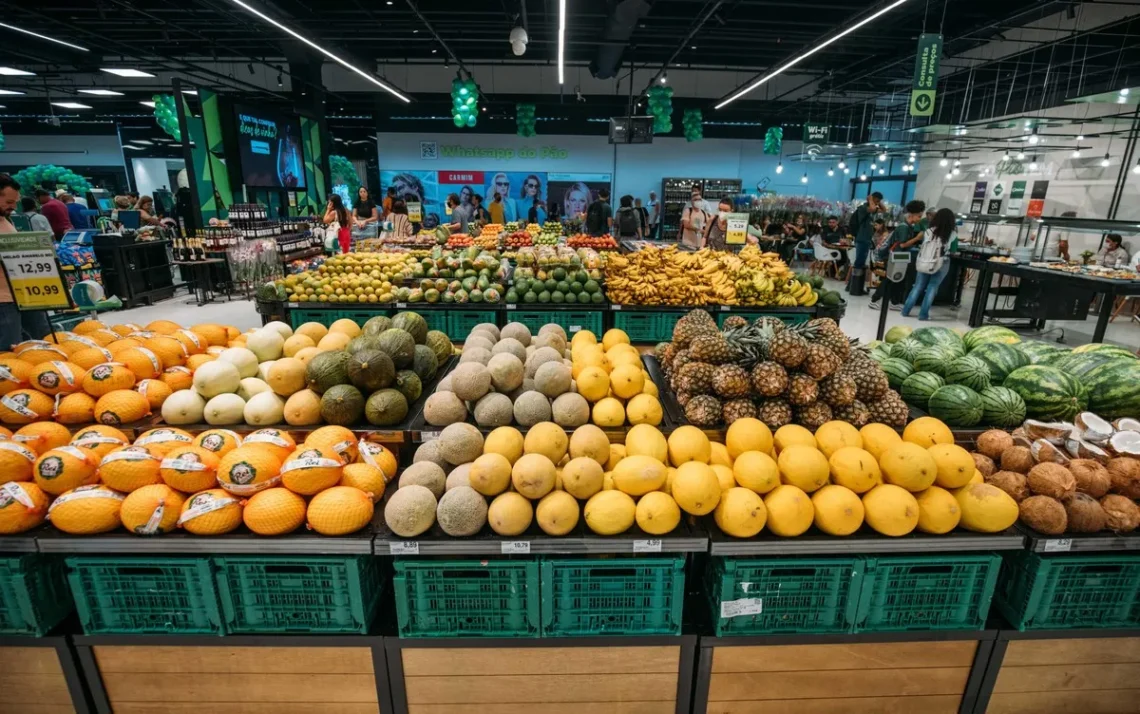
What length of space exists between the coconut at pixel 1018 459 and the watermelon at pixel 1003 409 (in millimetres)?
330

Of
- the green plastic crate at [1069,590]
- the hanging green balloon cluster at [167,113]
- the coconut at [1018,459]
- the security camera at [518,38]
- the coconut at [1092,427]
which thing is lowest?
the green plastic crate at [1069,590]

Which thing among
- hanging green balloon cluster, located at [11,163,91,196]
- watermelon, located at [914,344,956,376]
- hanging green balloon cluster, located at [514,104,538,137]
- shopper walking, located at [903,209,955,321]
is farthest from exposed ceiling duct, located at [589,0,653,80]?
hanging green balloon cluster, located at [11,163,91,196]

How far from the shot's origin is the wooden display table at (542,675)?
2086 mm

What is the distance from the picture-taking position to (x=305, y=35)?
9.19 m

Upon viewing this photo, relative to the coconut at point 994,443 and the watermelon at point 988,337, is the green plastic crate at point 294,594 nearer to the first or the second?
the coconut at point 994,443

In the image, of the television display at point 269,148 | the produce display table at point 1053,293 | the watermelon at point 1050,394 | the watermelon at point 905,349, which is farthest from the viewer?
the television display at point 269,148

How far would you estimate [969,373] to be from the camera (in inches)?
107

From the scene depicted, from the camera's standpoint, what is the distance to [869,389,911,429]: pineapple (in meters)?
2.44

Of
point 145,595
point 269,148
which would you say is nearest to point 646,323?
point 145,595

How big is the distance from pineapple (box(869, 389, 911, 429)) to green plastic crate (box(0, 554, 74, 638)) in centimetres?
336

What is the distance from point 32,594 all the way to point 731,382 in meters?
2.78

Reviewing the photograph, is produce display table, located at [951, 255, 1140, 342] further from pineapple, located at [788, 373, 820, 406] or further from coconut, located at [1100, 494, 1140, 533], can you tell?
pineapple, located at [788, 373, 820, 406]

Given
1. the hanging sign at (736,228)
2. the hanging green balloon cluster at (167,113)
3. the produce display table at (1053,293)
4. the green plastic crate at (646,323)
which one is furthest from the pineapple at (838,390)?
the hanging green balloon cluster at (167,113)

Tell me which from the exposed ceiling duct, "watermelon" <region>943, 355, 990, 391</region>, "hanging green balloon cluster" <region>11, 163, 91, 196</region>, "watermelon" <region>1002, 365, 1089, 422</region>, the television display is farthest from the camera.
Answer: "hanging green balloon cluster" <region>11, 163, 91, 196</region>
